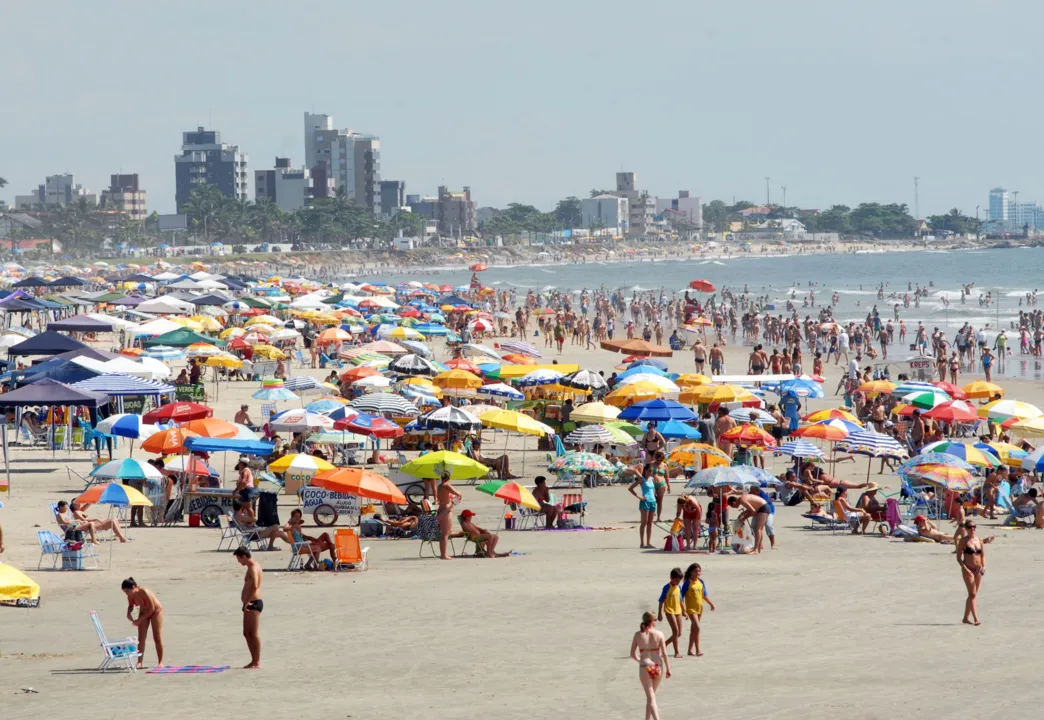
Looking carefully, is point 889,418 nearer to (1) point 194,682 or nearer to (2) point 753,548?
(2) point 753,548

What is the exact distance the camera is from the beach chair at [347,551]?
44.8 feet

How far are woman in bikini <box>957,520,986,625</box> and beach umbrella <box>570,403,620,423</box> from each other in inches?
346

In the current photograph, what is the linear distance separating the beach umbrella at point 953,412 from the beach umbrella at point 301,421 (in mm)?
8693

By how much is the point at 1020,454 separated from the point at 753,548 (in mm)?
4860

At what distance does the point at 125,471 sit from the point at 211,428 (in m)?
2.07

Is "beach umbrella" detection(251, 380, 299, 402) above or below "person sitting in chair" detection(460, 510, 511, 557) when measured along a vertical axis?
above

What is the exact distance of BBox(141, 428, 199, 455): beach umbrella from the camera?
16.7 metres

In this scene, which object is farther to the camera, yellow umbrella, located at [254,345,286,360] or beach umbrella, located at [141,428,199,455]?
yellow umbrella, located at [254,345,286,360]

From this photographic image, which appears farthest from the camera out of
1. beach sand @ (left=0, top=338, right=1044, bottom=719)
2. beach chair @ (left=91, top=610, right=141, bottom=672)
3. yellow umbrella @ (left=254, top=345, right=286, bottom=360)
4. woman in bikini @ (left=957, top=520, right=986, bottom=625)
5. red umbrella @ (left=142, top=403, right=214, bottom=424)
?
yellow umbrella @ (left=254, top=345, right=286, bottom=360)

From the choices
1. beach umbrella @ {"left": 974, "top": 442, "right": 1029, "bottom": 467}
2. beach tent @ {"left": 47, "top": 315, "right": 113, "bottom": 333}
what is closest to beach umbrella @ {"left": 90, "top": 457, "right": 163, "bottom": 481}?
beach umbrella @ {"left": 974, "top": 442, "right": 1029, "bottom": 467}

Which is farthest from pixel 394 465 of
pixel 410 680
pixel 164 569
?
pixel 410 680

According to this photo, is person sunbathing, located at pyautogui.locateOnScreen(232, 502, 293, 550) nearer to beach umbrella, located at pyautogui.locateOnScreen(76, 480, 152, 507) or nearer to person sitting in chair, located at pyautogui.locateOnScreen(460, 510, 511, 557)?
beach umbrella, located at pyautogui.locateOnScreen(76, 480, 152, 507)

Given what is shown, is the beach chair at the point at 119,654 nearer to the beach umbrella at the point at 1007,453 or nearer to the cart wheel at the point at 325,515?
the cart wheel at the point at 325,515

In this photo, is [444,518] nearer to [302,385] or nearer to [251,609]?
[251,609]
